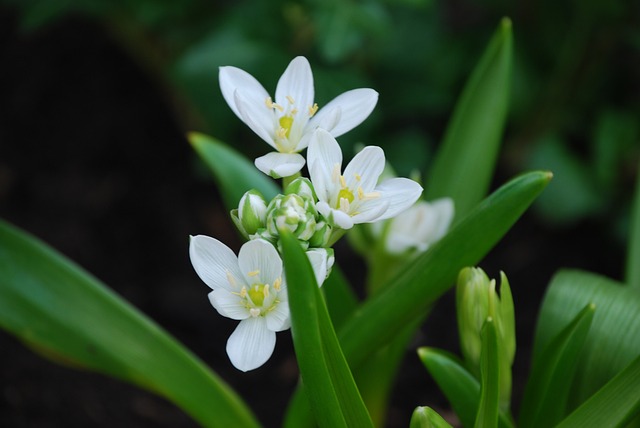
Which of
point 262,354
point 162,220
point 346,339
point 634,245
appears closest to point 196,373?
point 346,339

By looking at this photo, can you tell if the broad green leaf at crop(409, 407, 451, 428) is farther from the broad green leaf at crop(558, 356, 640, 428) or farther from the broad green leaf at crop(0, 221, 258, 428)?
the broad green leaf at crop(0, 221, 258, 428)

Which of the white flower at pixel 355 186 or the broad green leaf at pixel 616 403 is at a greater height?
the white flower at pixel 355 186

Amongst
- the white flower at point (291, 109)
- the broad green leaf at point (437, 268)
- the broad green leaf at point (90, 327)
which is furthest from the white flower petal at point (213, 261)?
A: the broad green leaf at point (90, 327)

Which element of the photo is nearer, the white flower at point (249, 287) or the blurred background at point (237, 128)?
the white flower at point (249, 287)

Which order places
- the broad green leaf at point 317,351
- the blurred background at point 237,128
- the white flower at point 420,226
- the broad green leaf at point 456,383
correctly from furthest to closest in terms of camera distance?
the blurred background at point 237,128
the white flower at point 420,226
the broad green leaf at point 456,383
the broad green leaf at point 317,351

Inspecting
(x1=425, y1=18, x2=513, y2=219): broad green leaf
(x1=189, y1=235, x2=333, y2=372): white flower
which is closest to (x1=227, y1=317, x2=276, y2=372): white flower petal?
(x1=189, y1=235, x2=333, y2=372): white flower

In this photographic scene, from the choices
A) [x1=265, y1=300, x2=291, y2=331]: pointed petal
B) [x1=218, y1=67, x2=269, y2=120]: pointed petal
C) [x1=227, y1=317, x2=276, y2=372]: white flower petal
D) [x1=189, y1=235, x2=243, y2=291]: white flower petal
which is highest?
[x1=218, y1=67, x2=269, y2=120]: pointed petal

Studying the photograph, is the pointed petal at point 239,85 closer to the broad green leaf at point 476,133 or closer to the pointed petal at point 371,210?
the pointed petal at point 371,210

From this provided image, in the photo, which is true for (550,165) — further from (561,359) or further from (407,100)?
(561,359)

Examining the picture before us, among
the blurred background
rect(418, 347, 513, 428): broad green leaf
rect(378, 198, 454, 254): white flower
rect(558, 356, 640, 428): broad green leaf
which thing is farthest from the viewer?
the blurred background
